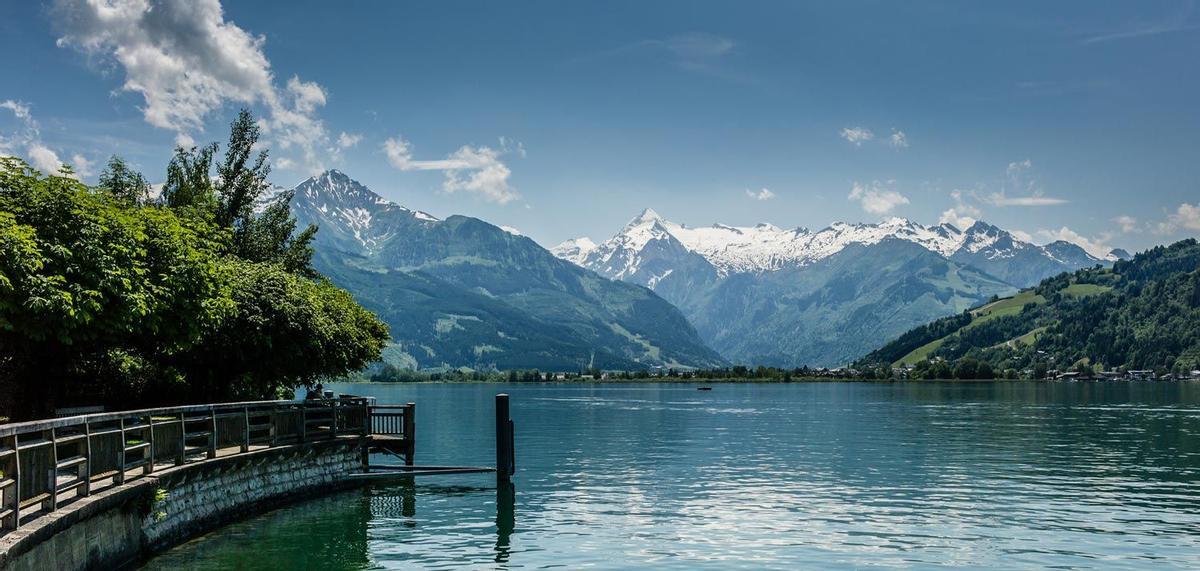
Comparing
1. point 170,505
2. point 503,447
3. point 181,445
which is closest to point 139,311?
point 181,445

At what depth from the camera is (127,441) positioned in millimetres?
35750

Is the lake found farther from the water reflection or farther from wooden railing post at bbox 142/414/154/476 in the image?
wooden railing post at bbox 142/414/154/476

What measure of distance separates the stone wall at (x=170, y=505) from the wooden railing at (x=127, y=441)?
0.50m

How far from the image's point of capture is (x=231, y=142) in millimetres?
74625

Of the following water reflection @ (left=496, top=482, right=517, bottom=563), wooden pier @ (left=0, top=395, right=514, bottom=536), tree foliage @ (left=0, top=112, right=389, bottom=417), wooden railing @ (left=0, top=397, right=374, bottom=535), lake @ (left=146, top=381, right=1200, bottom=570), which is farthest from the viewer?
water reflection @ (left=496, top=482, right=517, bottom=563)

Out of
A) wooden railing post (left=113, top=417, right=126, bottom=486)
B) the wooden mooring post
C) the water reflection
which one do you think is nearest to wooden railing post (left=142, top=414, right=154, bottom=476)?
wooden railing post (left=113, top=417, right=126, bottom=486)

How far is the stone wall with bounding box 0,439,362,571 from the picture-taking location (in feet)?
71.1

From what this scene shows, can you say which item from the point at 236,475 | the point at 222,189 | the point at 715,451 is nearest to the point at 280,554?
the point at 236,475

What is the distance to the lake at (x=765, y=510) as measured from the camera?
34625 mm

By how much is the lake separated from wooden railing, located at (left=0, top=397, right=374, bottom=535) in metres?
3.19

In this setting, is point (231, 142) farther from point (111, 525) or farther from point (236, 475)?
point (111, 525)

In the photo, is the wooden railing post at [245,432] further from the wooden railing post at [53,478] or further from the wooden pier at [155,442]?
the wooden railing post at [53,478]

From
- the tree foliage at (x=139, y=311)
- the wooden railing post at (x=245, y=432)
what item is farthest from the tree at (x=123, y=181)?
the wooden railing post at (x=245, y=432)

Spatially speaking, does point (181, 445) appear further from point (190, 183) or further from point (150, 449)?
point (190, 183)
